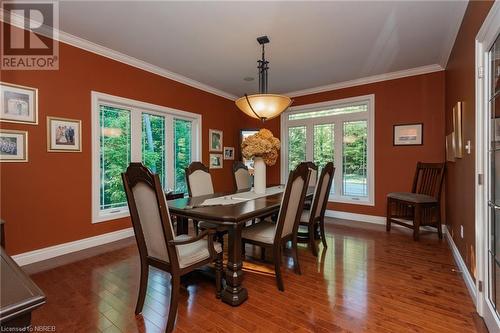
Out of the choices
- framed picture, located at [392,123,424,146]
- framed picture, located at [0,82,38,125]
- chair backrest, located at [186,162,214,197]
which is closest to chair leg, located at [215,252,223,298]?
chair backrest, located at [186,162,214,197]

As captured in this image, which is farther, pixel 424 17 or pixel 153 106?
pixel 153 106

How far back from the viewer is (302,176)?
2354 mm

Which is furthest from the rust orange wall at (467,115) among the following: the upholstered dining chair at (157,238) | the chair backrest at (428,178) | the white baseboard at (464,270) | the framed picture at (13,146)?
the framed picture at (13,146)

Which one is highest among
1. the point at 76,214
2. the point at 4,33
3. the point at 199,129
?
the point at 4,33

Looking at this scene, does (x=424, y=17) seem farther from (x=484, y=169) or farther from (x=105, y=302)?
(x=105, y=302)

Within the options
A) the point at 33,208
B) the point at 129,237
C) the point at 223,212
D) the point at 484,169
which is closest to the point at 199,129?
the point at 129,237

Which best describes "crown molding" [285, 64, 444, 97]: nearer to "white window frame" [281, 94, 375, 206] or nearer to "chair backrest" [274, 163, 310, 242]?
"white window frame" [281, 94, 375, 206]

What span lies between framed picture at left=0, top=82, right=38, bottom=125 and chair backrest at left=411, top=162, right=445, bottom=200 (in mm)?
5295

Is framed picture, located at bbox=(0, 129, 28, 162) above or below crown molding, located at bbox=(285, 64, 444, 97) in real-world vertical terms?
below

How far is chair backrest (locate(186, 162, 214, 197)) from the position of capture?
3129mm

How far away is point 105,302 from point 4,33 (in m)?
2.91

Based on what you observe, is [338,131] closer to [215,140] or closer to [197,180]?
[215,140]

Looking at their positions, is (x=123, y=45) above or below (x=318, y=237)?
above

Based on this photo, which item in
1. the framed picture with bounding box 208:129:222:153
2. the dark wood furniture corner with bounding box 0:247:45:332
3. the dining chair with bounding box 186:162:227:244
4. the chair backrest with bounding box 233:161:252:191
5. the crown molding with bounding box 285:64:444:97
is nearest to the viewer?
the dark wood furniture corner with bounding box 0:247:45:332
